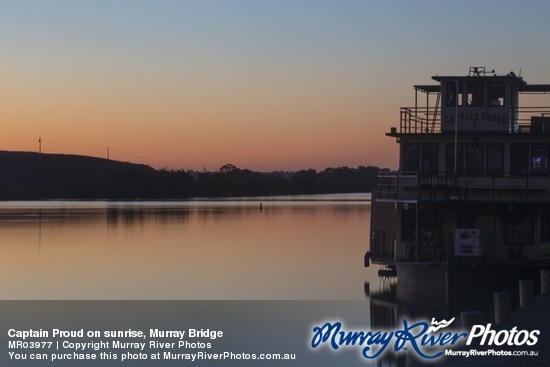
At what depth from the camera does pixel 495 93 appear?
3734 centimetres

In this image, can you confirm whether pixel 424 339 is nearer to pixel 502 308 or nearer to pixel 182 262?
pixel 502 308

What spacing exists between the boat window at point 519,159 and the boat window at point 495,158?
1.31 feet

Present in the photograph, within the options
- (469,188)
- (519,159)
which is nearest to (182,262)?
(469,188)

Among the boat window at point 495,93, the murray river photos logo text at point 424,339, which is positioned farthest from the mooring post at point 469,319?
the boat window at point 495,93

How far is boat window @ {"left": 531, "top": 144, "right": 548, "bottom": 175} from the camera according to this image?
3556 centimetres

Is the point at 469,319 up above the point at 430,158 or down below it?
below

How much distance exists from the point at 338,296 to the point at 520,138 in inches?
411

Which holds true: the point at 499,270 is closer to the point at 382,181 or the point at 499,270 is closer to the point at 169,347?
the point at 382,181

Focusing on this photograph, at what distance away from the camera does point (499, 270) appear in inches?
1271

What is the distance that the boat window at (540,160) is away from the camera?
3556 cm

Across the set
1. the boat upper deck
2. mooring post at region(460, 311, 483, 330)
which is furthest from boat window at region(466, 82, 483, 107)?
mooring post at region(460, 311, 483, 330)

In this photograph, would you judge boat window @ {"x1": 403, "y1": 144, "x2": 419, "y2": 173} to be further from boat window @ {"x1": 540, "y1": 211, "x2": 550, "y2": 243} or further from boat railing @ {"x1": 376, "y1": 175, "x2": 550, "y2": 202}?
boat window @ {"x1": 540, "y1": 211, "x2": 550, "y2": 243}

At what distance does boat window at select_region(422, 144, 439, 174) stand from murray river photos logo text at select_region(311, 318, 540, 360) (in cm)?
814

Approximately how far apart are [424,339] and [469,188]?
12.8 metres
